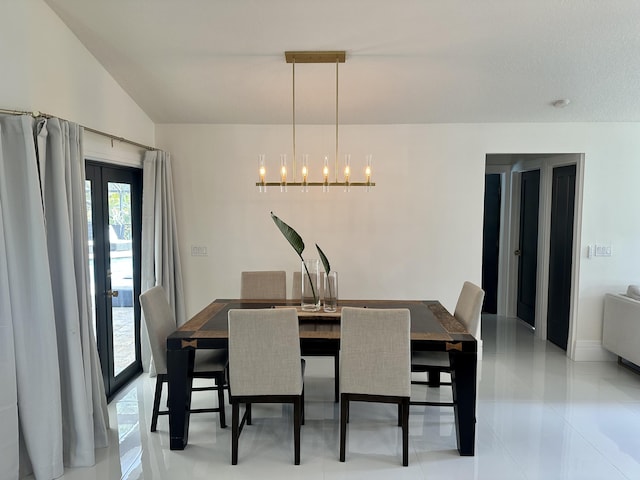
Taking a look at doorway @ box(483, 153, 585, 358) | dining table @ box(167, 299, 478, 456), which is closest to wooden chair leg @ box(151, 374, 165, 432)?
dining table @ box(167, 299, 478, 456)

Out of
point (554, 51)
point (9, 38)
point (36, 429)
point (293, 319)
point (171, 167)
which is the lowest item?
point (36, 429)

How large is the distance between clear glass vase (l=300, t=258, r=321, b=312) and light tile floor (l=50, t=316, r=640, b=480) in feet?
2.90

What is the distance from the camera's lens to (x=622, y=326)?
4289 millimetres

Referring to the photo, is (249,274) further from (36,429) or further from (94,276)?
(36,429)

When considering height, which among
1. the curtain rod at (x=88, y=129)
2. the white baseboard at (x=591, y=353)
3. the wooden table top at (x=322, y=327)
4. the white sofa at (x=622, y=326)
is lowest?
the white baseboard at (x=591, y=353)

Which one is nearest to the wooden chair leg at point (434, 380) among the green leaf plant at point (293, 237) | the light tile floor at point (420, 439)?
the light tile floor at point (420, 439)

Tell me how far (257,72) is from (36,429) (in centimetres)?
302

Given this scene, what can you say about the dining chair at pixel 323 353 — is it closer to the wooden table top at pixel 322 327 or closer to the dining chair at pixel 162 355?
the wooden table top at pixel 322 327

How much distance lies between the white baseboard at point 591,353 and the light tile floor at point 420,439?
0.50 meters

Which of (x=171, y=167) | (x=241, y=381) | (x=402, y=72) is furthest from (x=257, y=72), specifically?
(x=241, y=381)

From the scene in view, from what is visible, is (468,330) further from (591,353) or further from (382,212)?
(591,353)

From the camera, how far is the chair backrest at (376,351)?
265cm

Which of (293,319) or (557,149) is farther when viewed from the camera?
(557,149)

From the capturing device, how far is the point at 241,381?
9.05ft
